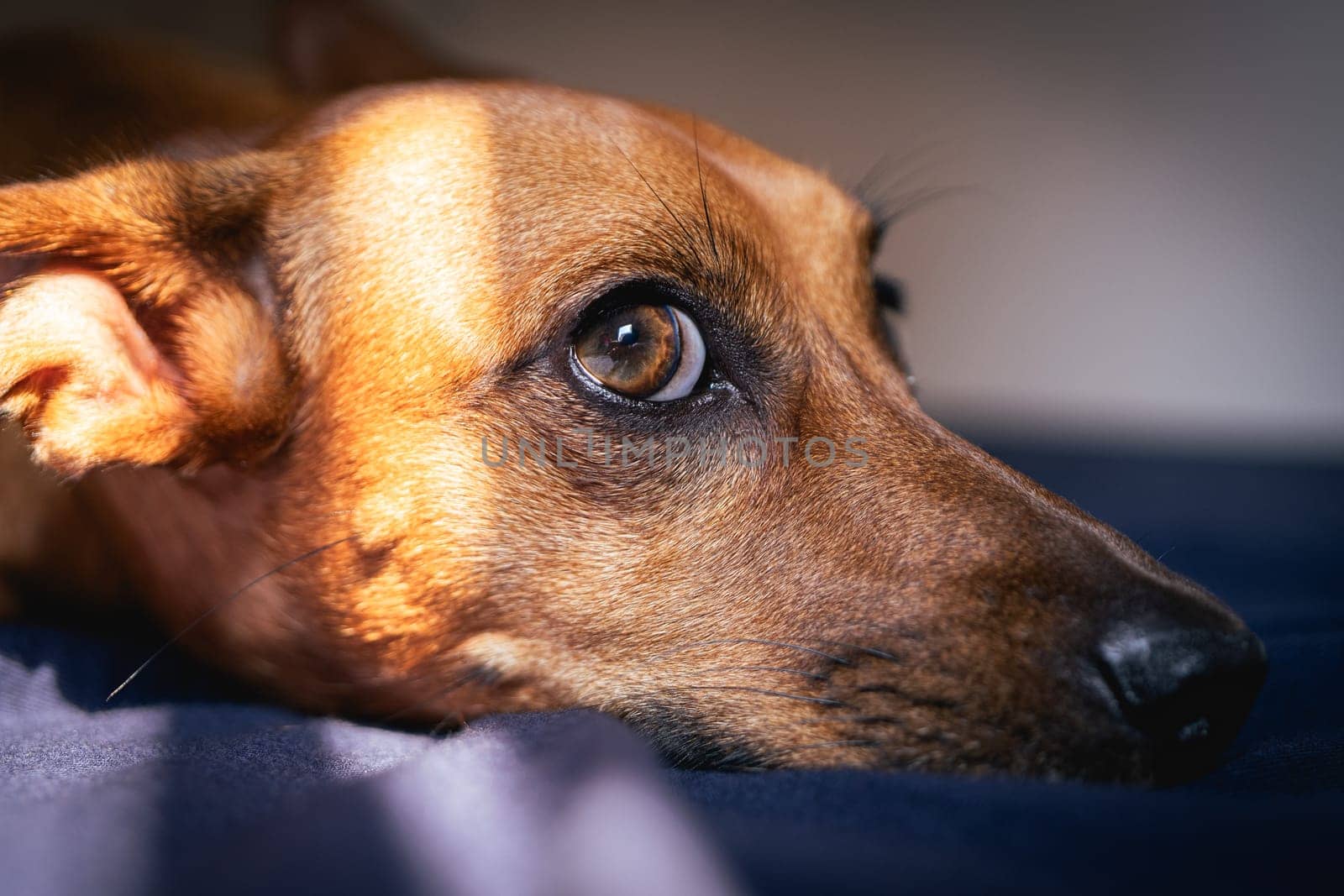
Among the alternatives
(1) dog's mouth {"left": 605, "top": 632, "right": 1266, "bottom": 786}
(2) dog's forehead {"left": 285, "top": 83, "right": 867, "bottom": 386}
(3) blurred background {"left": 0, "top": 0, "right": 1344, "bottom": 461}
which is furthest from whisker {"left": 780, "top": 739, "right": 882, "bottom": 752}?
(3) blurred background {"left": 0, "top": 0, "right": 1344, "bottom": 461}

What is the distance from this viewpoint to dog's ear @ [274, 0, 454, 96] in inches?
119

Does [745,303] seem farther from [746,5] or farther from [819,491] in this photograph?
[746,5]

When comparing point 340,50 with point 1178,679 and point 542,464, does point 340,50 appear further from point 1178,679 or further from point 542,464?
point 1178,679

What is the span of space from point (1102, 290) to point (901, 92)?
1746mm

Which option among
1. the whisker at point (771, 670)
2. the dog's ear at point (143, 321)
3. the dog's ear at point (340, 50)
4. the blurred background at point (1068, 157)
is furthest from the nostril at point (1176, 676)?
the blurred background at point (1068, 157)

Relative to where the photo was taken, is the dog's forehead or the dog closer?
the dog

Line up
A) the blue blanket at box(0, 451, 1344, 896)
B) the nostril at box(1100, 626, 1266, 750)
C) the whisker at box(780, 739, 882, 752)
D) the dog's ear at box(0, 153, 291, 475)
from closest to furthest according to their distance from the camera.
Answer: the blue blanket at box(0, 451, 1344, 896), the nostril at box(1100, 626, 1266, 750), the whisker at box(780, 739, 882, 752), the dog's ear at box(0, 153, 291, 475)

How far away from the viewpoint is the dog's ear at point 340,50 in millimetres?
3020

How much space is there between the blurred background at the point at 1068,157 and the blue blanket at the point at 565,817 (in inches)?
138

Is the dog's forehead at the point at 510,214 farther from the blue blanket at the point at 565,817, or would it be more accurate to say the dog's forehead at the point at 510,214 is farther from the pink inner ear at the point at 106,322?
the blue blanket at the point at 565,817

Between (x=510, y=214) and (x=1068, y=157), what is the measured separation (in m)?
4.72

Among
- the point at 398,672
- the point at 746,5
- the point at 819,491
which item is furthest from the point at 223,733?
the point at 746,5

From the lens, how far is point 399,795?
0.99 meters

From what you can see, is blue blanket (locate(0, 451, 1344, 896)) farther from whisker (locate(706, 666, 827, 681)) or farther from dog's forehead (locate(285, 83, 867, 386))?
dog's forehead (locate(285, 83, 867, 386))
